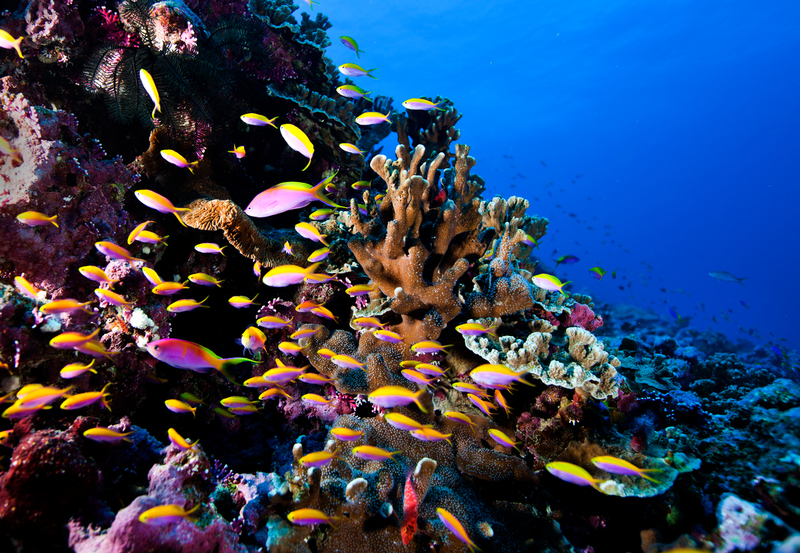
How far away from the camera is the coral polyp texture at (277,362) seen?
2.26 metres

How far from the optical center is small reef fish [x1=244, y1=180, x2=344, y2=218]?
2586 millimetres

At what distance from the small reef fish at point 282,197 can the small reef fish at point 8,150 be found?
2.30m

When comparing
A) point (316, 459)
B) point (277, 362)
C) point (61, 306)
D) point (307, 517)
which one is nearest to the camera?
point (307, 517)

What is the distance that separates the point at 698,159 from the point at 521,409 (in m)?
151

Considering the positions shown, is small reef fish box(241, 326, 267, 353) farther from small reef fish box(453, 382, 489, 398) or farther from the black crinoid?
the black crinoid

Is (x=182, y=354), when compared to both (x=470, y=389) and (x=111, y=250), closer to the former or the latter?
(x=111, y=250)

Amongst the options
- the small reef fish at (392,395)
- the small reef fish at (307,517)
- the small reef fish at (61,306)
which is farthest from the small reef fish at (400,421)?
the small reef fish at (61,306)

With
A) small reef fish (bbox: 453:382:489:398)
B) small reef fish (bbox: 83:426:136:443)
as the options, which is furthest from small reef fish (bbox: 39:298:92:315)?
small reef fish (bbox: 453:382:489:398)

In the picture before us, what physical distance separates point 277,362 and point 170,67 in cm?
421

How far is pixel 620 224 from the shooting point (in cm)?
11875

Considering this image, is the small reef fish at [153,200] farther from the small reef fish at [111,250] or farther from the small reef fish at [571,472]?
the small reef fish at [571,472]

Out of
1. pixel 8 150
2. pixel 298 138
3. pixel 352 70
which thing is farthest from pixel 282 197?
pixel 352 70

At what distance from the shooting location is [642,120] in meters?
97.4

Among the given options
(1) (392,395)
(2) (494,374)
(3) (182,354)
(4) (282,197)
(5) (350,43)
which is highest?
(5) (350,43)
